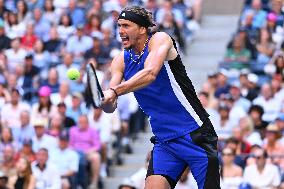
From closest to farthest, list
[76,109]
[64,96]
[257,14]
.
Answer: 1. [76,109]
2. [64,96]
3. [257,14]

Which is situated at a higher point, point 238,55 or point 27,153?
point 238,55

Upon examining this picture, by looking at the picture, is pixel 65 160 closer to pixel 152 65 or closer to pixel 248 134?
pixel 248 134

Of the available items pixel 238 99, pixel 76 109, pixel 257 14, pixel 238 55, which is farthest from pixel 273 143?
pixel 257 14

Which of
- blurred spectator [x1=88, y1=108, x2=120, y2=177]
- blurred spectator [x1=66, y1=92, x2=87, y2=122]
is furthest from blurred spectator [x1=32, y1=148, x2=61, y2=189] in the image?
blurred spectator [x1=66, y1=92, x2=87, y2=122]

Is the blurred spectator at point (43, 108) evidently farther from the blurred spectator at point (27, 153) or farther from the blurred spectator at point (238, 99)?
the blurred spectator at point (238, 99)

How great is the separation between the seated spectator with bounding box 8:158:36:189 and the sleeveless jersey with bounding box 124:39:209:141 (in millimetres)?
5866

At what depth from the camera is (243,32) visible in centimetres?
1652

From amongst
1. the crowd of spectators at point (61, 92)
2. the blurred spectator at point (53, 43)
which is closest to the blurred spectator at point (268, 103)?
the crowd of spectators at point (61, 92)

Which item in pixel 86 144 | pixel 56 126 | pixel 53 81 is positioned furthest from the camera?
pixel 53 81

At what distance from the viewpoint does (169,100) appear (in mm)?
8180

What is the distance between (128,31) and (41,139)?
759 centimetres

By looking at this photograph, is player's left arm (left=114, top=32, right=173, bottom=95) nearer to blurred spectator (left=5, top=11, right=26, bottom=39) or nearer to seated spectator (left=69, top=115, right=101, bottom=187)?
seated spectator (left=69, top=115, right=101, bottom=187)

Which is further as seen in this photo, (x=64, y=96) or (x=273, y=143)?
(x=64, y=96)

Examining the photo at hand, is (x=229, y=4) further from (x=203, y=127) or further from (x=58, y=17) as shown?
(x=203, y=127)
